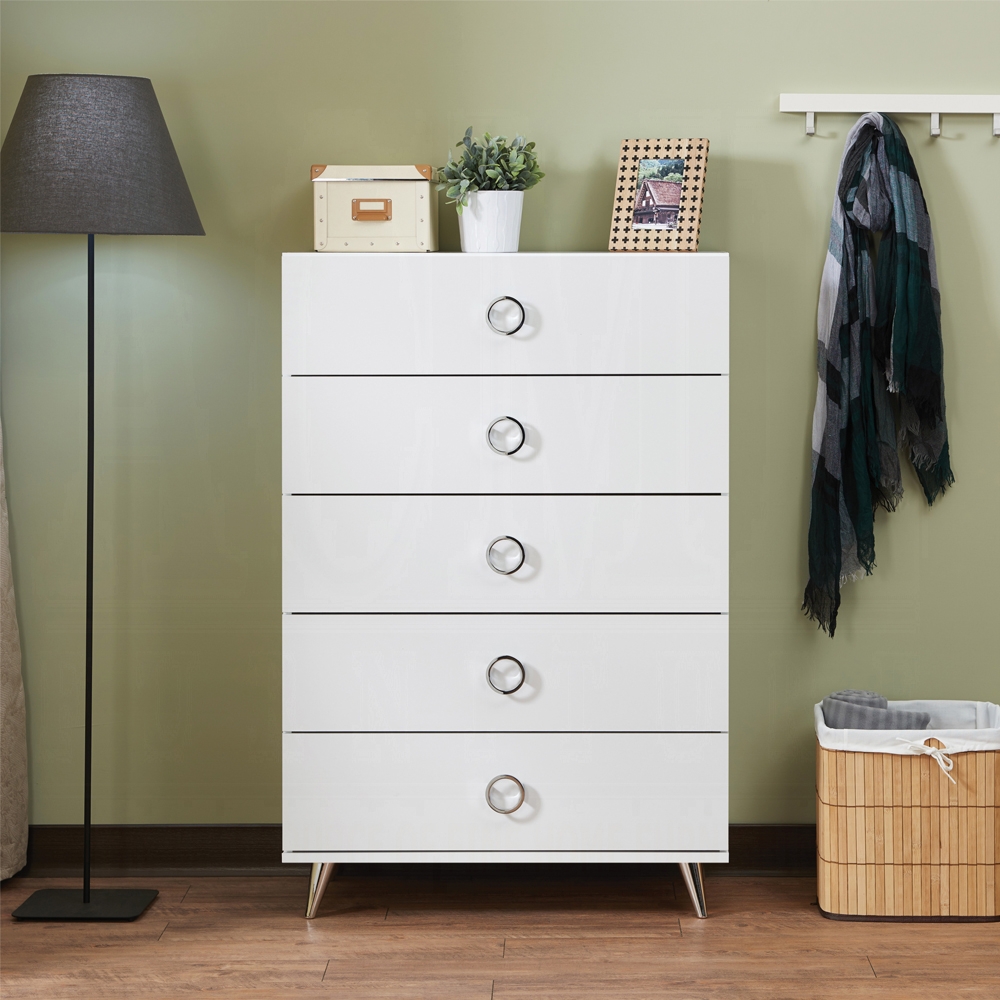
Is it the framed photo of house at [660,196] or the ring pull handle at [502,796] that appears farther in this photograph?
the framed photo of house at [660,196]

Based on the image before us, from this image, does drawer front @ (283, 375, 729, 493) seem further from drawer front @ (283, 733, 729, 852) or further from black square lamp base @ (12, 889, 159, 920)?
black square lamp base @ (12, 889, 159, 920)

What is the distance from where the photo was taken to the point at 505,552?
1816 millimetres

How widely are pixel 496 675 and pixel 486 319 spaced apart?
0.64 m

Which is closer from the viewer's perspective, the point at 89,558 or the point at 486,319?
the point at 486,319

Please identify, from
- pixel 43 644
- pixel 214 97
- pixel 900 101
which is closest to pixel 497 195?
pixel 214 97

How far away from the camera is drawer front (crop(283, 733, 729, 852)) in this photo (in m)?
1.83

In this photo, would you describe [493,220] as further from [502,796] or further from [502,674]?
[502,796]

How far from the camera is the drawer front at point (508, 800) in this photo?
6.01ft

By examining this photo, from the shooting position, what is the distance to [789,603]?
2168 mm

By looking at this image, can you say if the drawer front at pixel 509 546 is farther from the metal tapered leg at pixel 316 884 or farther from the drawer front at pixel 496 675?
the metal tapered leg at pixel 316 884

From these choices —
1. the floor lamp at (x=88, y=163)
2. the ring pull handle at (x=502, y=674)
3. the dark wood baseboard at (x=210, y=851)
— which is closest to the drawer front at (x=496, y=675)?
the ring pull handle at (x=502, y=674)

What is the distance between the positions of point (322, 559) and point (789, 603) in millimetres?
1009

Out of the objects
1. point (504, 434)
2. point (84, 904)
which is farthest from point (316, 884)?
point (504, 434)

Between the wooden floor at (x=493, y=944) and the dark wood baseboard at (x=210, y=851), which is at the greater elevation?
the dark wood baseboard at (x=210, y=851)
